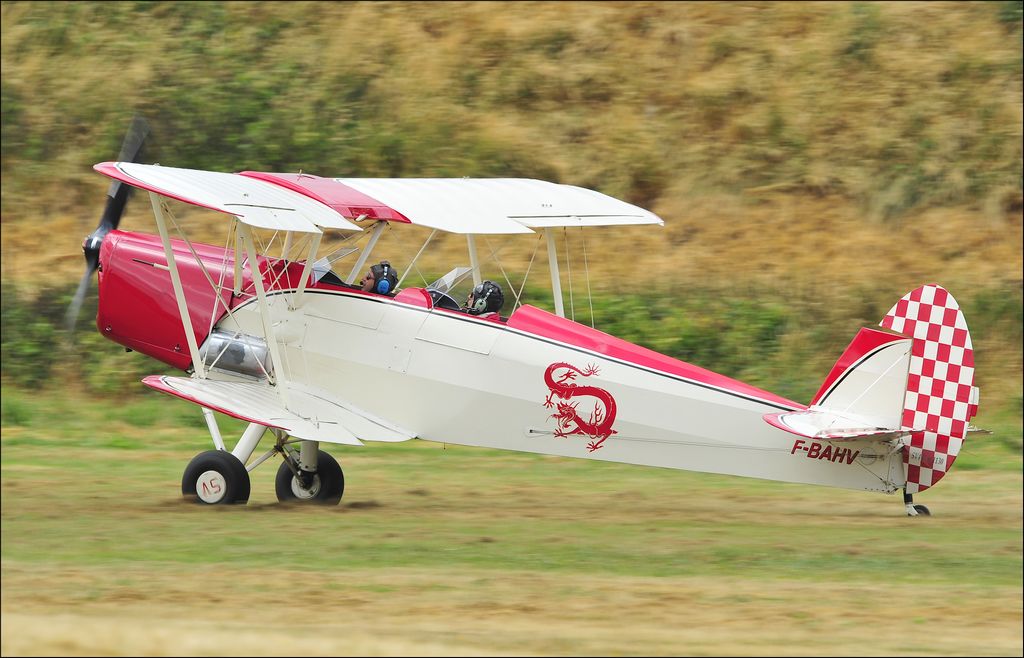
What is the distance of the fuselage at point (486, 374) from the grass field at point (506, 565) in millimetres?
705

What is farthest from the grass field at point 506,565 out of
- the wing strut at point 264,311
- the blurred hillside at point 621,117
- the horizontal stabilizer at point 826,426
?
the blurred hillside at point 621,117

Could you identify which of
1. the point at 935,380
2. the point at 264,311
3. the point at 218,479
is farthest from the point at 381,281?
the point at 935,380

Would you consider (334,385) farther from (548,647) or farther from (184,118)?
(184,118)

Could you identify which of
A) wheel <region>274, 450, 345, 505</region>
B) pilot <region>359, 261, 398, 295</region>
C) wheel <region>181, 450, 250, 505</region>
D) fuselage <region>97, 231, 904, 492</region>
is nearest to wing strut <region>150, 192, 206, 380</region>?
fuselage <region>97, 231, 904, 492</region>

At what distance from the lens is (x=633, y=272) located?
17.7 metres

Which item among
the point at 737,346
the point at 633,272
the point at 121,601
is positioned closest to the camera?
the point at 121,601

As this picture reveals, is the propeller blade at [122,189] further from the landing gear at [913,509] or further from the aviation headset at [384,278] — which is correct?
the landing gear at [913,509]

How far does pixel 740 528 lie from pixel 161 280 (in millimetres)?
4919

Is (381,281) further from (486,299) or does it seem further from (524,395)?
(524,395)

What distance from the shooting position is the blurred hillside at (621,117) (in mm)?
18078

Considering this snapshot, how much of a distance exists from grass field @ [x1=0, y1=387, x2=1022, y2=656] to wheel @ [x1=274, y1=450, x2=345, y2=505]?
0.60 ft

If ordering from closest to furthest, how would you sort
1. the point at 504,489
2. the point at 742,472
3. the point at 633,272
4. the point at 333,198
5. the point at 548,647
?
the point at 548,647
the point at 742,472
the point at 333,198
the point at 504,489
the point at 633,272

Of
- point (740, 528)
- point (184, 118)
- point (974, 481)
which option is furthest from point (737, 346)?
point (184, 118)

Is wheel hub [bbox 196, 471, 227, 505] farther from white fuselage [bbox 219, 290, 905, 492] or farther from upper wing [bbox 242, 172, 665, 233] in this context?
upper wing [bbox 242, 172, 665, 233]
